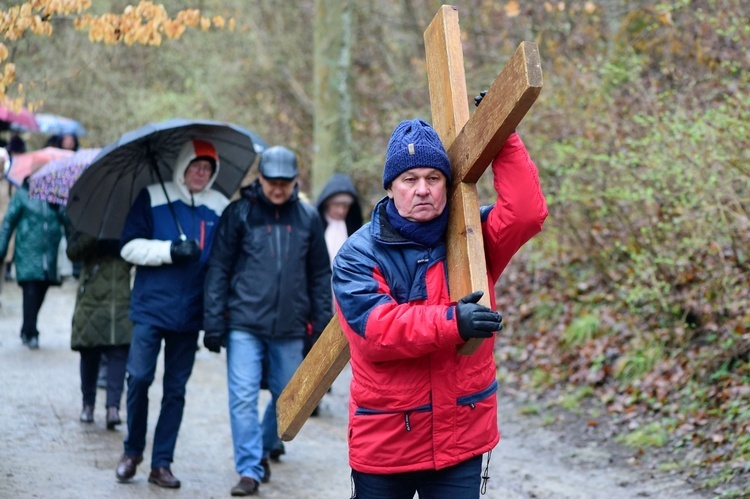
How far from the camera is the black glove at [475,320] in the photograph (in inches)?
125

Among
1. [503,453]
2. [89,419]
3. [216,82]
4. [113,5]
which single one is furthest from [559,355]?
[113,5]

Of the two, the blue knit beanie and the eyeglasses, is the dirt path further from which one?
the blue knit beanie

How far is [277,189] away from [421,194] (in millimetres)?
2953

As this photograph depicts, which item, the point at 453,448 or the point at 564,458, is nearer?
the point at 453,448

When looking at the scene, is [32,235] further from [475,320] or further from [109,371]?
[475,320]

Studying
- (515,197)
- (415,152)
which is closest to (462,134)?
(415,152)

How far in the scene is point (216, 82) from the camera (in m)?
19.0

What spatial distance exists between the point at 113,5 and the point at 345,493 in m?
16.6

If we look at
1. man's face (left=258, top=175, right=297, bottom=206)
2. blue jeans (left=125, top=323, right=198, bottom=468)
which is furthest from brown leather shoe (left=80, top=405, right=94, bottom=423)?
man's face (left=258, top=175, right=297, bottom=206)

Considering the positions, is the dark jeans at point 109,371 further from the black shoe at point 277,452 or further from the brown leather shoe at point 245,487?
the brown leather shoe at point 245,487

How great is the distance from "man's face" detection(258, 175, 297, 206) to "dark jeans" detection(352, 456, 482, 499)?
2.97m

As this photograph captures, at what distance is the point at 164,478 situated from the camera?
20.8ft

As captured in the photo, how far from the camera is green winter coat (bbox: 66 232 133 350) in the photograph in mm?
7922

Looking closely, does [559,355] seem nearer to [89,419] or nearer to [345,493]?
[345,493]
